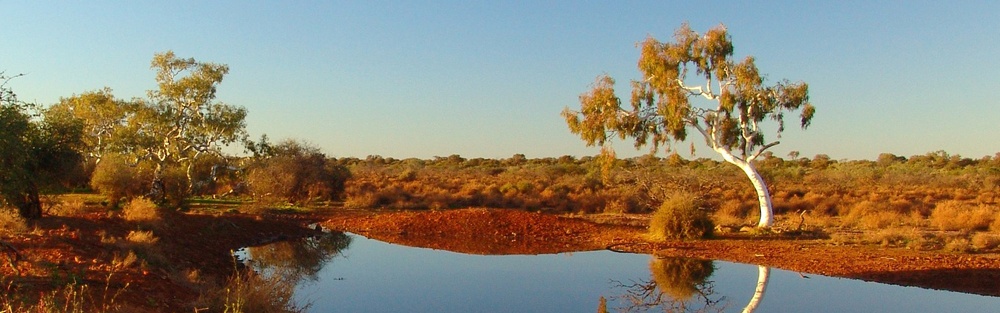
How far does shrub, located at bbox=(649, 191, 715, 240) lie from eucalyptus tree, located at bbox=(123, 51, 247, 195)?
1559 centimetres

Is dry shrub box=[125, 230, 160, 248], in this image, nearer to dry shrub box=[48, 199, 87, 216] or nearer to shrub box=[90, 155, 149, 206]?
dry shrub box=[48, 199, 87, 216]

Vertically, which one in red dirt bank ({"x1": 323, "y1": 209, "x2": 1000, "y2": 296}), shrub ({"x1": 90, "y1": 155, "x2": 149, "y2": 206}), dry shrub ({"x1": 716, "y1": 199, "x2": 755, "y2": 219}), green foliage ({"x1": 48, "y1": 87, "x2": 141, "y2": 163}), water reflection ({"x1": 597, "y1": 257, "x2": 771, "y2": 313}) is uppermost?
green foliage ({"x1": 48, "y1": 87, "x2": 141, "y2": 163})

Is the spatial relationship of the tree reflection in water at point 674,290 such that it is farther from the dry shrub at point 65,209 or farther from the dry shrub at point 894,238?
the dry shrub at point 65,209

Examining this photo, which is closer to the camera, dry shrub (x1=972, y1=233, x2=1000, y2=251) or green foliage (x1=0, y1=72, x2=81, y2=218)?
green foliage (x1=0, y1=72, x2=81, y2=218)

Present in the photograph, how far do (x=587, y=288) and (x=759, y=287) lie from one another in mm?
3150

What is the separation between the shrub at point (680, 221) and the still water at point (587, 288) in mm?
2166

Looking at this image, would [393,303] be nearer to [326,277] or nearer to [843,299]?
[326,277]

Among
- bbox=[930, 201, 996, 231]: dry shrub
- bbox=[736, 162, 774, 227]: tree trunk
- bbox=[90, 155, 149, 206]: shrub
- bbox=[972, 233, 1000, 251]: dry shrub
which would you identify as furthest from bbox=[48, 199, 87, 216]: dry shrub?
bbox=[930, 201, 996, 231]: dry shrub

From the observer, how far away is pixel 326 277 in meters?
14.0

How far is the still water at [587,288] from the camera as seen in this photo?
1135 cm

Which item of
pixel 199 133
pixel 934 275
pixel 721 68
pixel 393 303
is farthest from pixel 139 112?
pixel 934 275

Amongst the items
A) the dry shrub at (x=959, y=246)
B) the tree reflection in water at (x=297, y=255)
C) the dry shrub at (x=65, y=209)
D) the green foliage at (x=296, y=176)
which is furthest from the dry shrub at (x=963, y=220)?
the dry shrub at (x=65, y=209)

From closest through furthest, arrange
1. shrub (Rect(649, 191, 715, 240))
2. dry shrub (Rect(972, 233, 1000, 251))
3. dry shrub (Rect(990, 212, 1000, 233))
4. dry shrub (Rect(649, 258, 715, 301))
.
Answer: dry shrub (Rect(649, 258, 715, 301))
dry shrub (Rect(972, 233, 1000, 251))
shrub (Rect(649, 191, 715, 240))
dry shrub (Rect(990, 212, 1000, 233))

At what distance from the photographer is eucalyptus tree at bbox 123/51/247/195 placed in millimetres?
24047
